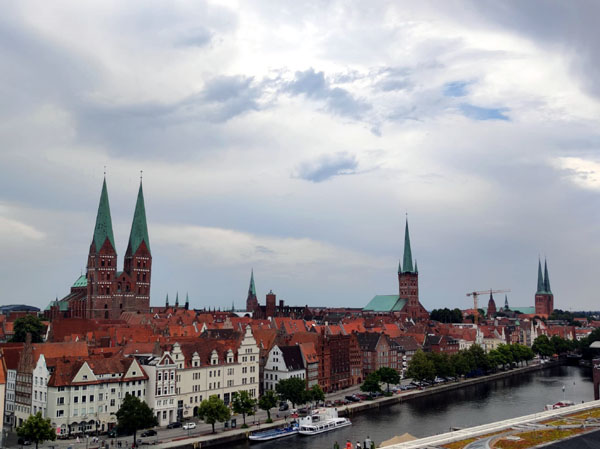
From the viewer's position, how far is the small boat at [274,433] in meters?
72.1

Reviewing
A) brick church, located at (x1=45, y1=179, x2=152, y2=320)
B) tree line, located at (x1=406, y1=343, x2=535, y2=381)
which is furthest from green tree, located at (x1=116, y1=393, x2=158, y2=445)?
brick church, located at (x1=45, y1=179, x2=152, y2=320)

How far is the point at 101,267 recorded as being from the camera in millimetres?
169000

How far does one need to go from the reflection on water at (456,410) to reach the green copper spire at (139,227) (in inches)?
3921

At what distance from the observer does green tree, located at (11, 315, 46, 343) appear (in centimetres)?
12450

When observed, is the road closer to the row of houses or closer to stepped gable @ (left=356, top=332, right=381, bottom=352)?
the row of houses

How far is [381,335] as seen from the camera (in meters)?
125

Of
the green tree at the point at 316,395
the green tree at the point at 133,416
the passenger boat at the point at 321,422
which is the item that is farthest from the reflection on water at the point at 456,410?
the green tree at the point at 133,416

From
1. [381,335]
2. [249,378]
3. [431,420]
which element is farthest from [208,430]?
[381,335]

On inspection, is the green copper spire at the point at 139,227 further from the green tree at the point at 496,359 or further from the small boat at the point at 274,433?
the small boat at the point at 274,433

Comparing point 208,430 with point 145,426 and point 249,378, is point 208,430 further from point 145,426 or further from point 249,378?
point 249,378

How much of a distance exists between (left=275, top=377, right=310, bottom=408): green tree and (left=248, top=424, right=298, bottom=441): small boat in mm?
8405

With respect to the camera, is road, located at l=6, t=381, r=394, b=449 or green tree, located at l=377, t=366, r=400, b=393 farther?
green tree, located at l=377, t=366, r=400, b=393

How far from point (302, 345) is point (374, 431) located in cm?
2808

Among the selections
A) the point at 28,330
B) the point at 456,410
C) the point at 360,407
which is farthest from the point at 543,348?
the point at 28,330
